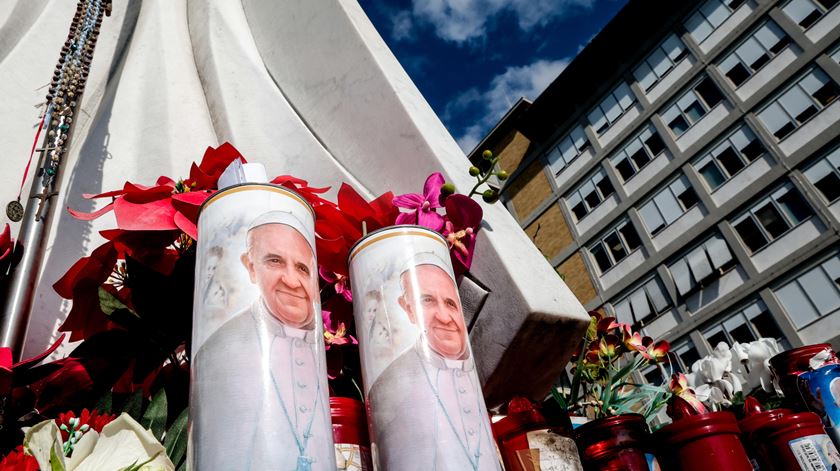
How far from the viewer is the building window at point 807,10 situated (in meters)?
9.58

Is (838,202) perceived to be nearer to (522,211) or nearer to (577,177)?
(577,177)

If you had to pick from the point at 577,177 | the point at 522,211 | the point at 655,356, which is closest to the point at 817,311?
the point at 577,177

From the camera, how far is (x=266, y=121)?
4.37 feet

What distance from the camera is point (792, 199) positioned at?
9.25 metres

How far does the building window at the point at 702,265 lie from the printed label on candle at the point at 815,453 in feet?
33.4

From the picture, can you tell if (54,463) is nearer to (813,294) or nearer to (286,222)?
(286,222)

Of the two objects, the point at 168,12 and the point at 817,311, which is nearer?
the point at 168,12

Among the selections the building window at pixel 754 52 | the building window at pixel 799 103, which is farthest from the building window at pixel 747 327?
the building window at pixel 754 52

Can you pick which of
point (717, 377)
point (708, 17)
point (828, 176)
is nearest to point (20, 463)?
point (717, 377)

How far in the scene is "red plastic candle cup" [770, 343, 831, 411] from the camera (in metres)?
0.83

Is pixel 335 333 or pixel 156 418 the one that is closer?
pixel 156 418

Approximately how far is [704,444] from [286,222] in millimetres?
527

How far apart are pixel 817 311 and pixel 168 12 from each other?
31.7 feet

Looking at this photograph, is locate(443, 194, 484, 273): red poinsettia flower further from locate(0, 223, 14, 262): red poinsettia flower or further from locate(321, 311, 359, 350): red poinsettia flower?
locate(0, 223, 14, 262): red poinsettia flower
